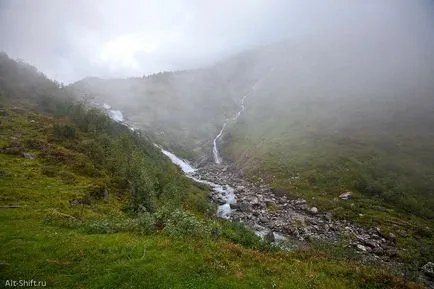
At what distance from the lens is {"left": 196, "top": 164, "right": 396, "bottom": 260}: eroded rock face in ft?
241

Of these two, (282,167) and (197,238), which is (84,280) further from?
(282,167)

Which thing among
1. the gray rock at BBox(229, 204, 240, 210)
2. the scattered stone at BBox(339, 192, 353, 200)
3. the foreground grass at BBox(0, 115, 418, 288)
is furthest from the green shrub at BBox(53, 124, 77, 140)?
the scattered stone at BBox(339, 192, 353, 200)

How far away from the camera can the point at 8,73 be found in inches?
7790

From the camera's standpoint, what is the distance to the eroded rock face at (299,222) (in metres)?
73.4

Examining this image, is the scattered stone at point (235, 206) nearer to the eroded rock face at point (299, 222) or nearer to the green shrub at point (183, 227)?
the eroded rock face at point (299, 222)

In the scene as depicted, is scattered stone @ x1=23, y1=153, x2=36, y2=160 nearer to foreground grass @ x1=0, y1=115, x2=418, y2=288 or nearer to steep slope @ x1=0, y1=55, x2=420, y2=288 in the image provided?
steep slope @ x1=0, y1=55, x2=420, y2=288

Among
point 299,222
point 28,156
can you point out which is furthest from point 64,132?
point 299,222

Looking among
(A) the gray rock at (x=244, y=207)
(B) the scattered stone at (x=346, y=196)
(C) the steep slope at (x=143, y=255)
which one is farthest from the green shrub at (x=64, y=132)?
(B) the scattered stone at (x=346, y=196)

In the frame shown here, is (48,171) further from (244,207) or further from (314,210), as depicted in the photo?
(314,210)

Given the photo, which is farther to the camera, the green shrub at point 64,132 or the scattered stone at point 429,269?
the green shrub at point 64,132

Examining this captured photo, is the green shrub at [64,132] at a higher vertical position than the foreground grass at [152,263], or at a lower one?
higher

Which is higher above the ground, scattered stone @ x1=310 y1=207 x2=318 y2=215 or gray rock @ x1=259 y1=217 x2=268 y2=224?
gray rock @ x1=259 y1=217 x2=268 y2=224

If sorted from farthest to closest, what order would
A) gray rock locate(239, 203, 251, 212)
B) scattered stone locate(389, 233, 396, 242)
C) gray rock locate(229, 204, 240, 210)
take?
gray rock locate(229, 204, 240, 210) < gray rock locate(239, 203, 251, 212) < scattered stone locate(389, 233, 396, 242)

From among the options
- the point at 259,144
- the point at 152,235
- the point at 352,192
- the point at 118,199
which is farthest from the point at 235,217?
the point at 259,144
